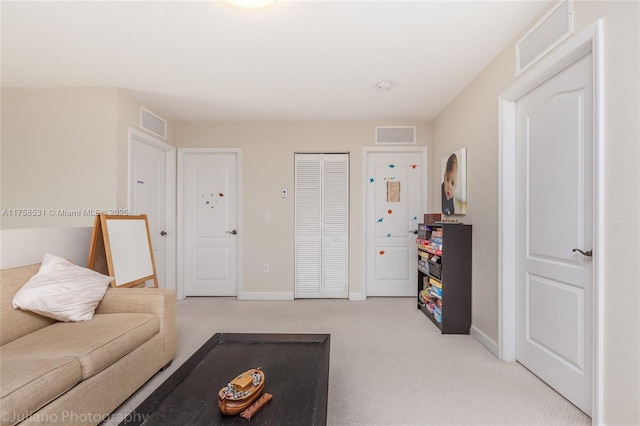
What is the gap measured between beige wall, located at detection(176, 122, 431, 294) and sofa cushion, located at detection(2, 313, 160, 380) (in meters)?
2.32

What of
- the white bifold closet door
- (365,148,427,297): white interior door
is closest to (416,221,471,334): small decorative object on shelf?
(365,148,427,297): white interior door

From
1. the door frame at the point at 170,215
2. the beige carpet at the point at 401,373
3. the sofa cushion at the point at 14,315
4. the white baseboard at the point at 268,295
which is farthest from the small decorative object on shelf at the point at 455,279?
the door frame at the point at 170,215

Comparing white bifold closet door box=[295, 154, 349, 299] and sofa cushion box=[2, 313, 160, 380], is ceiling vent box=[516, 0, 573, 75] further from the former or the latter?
sofa cushion box=[2, 313, 160, 380]

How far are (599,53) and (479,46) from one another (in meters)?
1.02

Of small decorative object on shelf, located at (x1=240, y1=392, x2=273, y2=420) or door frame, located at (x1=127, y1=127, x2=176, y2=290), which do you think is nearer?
small decorative object on shelf, located at (x1=240, y1=392, x2=273, y2=420)

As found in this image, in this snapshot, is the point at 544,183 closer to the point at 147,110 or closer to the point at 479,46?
the point at 479,46

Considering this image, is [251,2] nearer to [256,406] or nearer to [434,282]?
[256,406]

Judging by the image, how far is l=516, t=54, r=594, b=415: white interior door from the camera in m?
1.80

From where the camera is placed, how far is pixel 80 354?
157 centimetres

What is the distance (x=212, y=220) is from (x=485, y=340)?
3626 millimetres

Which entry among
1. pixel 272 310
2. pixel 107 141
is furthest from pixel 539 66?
pixel 107 141

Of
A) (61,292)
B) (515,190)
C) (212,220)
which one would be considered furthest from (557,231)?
(212,220)

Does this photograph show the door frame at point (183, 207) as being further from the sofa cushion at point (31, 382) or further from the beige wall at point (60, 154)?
the sofa cushion at point (31, 382)

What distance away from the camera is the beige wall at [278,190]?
4.38 m
